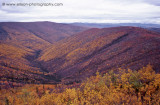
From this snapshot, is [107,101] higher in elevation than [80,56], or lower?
higher

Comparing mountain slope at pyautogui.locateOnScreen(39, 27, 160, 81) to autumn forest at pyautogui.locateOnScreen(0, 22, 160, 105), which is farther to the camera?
mountain slope at pyautogui.locateOnScreen(39, 27, 160, 81)

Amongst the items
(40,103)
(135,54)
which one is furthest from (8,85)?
(135,54)

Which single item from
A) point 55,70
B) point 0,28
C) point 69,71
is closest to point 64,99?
point 69,71

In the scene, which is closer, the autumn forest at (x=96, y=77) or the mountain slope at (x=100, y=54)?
the autumn forest at (x=96, y=77)

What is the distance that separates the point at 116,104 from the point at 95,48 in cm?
5645

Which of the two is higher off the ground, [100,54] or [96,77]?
[100,54]

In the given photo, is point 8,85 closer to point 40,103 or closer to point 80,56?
point 40,103

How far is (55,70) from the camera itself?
65.2 metres

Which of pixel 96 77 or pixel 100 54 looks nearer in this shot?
pixel 96 77

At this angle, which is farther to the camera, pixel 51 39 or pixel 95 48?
pixel 51 39

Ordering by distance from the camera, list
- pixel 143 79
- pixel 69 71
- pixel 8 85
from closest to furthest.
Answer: pixel 143 79 < pixel 8 85 < pixel 69 71

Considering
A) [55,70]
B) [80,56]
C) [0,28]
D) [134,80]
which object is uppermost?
[0,28]

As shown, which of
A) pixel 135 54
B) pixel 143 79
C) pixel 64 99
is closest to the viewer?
pixel 143 79

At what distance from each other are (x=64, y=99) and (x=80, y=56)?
48088mm
